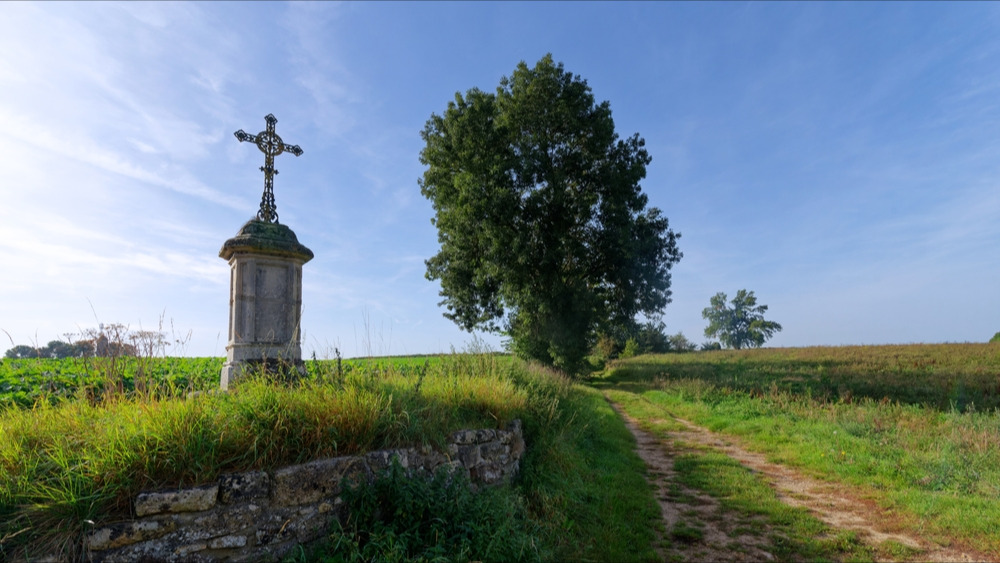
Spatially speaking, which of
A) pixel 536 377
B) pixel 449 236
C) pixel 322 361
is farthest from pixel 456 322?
pixel 322 361

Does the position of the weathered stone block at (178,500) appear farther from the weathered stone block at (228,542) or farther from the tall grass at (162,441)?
the weathered stone block at (228,542)

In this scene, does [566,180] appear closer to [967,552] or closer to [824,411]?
[824,411]

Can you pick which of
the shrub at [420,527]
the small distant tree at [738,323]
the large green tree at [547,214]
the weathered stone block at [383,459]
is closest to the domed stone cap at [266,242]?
the weathered stone block at [383,459]

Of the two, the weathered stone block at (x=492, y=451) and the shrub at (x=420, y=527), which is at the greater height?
the weathered stone block at (x=492, y=451)

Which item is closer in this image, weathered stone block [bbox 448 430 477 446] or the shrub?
the shrub

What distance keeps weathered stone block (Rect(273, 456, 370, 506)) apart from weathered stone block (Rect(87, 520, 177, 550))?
0.72m

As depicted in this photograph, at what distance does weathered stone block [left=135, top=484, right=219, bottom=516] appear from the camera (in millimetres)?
3221

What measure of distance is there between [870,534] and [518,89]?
58.2ft

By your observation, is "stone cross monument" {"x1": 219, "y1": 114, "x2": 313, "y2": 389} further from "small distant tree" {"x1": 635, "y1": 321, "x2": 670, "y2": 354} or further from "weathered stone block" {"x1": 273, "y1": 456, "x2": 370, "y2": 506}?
"small distant tree" {"x1": 635, "y1": 321, "x2": 670, "y2": 354}

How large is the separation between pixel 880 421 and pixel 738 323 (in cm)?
5635

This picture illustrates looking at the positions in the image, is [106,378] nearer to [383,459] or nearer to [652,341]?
[383,459]

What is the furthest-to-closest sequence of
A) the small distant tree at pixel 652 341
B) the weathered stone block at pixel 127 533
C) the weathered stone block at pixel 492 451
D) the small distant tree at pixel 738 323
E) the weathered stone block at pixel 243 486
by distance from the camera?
1. the small distant tree at pixel 738 323
2. the small distant tree at pixel 652 341
3. the weathered stone block at pixel 492 451
4. the weathered stone block at pixel 243 486
5. the weathered stone block at pixel 127 533

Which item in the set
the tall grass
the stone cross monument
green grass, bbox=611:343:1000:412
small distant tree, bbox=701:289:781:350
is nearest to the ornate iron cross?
the stone cross monument

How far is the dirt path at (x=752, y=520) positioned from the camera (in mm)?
4871
